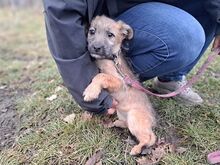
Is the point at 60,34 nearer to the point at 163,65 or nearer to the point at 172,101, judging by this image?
the point at 163,65

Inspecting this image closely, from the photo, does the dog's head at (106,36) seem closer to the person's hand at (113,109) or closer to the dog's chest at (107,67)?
the dog's chest at (107,67)

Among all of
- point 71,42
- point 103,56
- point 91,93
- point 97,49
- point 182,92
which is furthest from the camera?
→ point 182,92

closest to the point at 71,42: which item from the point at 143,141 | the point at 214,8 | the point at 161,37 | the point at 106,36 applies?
the point at 106,36

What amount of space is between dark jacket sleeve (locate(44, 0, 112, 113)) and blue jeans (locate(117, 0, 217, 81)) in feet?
1.59

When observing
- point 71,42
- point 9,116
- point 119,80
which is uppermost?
point 71,42

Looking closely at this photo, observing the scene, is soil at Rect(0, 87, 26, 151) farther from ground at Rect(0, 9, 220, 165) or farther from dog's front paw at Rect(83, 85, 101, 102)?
dog's front paw at Rect(83, 85, 101, 102)

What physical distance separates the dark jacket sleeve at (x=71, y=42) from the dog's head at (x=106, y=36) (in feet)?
0.49

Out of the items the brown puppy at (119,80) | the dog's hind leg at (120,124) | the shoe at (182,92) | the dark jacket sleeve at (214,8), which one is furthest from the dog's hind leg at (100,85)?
the dark jacket sleeve at (214,8)

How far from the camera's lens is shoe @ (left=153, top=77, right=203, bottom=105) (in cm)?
434

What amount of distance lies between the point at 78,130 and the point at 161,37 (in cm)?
104

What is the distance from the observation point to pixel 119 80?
3.75m

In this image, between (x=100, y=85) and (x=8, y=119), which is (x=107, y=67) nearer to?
(x=100, y=85)

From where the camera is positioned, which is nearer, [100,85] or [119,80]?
[100,85]

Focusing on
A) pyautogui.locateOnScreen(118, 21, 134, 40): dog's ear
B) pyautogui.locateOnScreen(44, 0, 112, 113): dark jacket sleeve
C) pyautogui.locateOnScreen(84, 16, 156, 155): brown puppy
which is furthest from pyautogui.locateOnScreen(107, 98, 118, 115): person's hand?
pyautogui.locateOnScreen(118, 21, 134, 40): dog's ear
